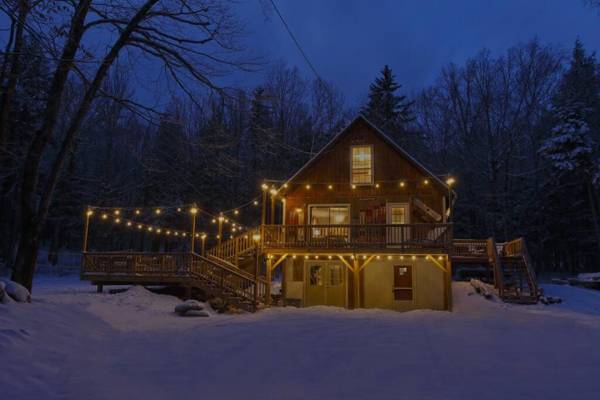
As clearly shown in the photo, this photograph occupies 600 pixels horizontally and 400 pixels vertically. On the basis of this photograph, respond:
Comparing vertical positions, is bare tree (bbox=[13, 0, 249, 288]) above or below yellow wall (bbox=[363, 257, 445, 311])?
above

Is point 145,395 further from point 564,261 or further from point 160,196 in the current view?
point 564,261

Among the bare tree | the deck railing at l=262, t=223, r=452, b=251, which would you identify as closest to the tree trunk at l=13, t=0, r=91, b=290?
the bare tree

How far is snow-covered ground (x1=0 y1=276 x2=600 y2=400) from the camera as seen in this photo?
17.9 ft

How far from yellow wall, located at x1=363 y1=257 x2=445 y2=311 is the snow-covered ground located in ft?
23.4

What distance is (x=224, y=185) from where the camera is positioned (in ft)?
113

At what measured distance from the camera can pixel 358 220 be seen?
20250 millimetres

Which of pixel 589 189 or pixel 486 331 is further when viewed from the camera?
pixel 589 189

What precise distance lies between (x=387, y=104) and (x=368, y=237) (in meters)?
23.4

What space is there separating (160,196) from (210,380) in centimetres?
3165

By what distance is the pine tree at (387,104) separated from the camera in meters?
37.7

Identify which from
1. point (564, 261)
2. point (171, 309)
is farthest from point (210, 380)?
point (564, 261)

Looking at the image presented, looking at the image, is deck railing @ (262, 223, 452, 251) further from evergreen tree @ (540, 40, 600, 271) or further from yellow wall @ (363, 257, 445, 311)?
evergreen tree @ (540, 40, 600, 271)

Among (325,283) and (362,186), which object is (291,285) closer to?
(325,283)

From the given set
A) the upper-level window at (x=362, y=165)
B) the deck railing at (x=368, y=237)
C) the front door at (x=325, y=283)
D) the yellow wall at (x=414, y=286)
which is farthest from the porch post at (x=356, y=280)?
the upper-level window at (x=362, y=165)
